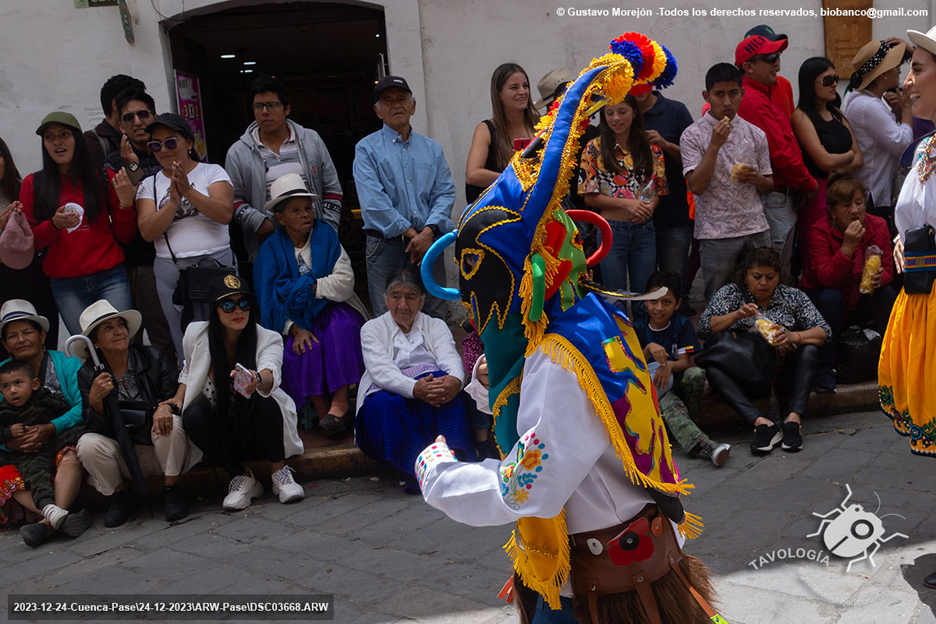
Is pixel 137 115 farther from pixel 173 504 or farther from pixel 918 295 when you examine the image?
pixel 918 295

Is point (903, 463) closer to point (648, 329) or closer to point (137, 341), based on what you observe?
point (648, 329)

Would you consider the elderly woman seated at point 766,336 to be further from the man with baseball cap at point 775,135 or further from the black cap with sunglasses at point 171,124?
the black cap with sunglasses at point 171,124

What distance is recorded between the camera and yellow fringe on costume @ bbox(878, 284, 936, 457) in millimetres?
3645

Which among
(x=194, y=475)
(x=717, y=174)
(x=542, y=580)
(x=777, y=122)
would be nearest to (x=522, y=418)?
(x=542, y=580)

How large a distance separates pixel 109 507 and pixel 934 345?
4791 mm

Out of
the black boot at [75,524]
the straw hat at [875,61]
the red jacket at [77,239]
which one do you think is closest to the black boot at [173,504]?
the black boot at [75,524]

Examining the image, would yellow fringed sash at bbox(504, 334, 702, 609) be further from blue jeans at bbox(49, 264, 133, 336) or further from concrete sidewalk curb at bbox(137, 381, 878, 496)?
blue jeans at bbox(49, 264, 133, 336)

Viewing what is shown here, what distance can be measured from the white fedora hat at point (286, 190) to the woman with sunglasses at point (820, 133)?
12.4 ft

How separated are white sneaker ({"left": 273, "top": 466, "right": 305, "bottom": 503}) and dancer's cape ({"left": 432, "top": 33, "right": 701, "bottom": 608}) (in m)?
3.28

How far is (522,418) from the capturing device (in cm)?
210

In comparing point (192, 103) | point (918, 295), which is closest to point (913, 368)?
point (918, 295)

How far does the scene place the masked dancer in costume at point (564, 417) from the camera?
206cm

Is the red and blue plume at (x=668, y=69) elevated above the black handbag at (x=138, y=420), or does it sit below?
above

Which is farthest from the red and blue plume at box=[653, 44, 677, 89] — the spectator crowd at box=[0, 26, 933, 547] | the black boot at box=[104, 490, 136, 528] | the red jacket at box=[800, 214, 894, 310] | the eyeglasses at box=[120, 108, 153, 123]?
the eyeglasses at box=[120, 108, 153, 123]
